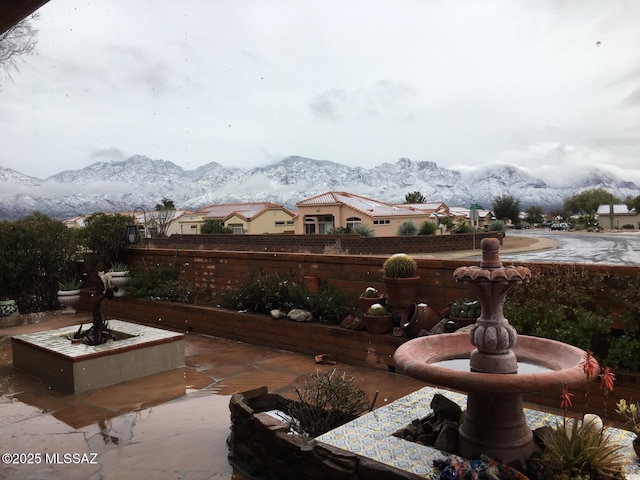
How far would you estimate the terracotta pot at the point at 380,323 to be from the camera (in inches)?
221

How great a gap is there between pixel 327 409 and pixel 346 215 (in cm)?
4601

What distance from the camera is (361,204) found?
5144 cm

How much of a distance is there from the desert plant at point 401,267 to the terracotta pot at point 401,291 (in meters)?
0.07

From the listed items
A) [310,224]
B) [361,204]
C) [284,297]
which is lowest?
[284,297]

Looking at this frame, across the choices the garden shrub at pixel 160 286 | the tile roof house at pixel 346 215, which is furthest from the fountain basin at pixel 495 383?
the tile roof house at pixel 346 215

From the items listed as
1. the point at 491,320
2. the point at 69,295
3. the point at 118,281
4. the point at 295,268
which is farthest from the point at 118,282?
the point at 491,320

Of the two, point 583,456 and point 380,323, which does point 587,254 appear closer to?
point 380,323

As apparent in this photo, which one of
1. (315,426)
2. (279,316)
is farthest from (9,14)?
(279,316)

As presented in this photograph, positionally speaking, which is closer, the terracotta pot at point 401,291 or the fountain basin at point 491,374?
the fountain basin at point 491,374

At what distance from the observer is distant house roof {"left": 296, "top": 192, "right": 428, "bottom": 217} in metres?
48.7

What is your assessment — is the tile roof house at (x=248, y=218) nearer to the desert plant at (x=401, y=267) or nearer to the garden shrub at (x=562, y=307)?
the desert plant at (x=401, y=267)

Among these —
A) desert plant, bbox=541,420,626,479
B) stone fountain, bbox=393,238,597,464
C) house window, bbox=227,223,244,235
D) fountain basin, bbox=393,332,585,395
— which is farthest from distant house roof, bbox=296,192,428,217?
desert plant, bbox=541,420,626,479

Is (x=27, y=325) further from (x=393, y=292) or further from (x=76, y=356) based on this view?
(x=393, y=292)

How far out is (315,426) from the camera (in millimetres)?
3459
